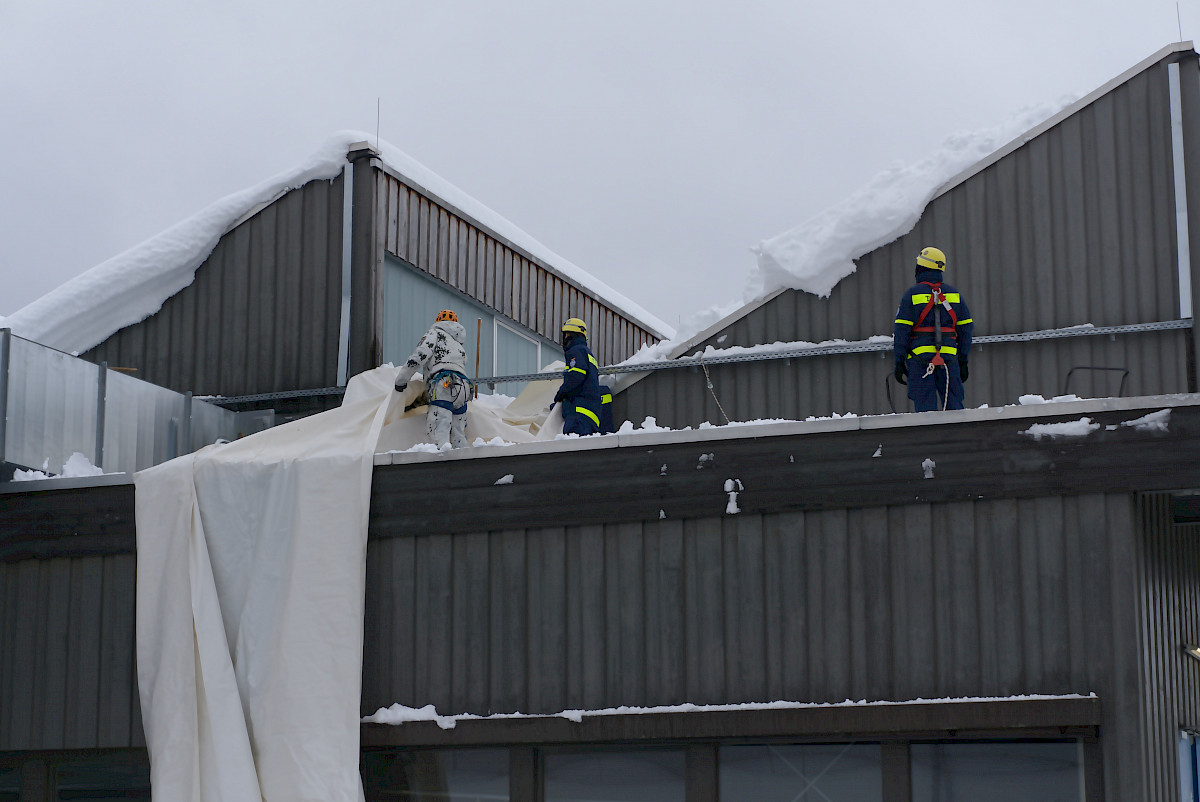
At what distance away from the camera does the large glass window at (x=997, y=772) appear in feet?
27.5

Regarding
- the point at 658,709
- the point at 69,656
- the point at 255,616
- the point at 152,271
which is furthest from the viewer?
the point at 152,271

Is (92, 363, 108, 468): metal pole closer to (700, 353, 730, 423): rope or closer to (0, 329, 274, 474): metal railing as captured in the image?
(0, 329, 274, 474): metal railing

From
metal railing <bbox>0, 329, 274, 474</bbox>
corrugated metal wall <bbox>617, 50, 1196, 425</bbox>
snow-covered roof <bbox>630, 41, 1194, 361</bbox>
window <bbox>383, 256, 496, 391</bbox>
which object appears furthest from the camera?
window <bbox>383, 256, 496, 391</bbox>

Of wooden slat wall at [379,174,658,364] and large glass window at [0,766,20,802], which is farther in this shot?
wooden slat wall at [379,174,658,364]

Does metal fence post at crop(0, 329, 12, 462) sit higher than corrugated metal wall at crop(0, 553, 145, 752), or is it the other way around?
metal fence post at crop(0, 329, 12, 462)

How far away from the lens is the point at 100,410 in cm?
1194

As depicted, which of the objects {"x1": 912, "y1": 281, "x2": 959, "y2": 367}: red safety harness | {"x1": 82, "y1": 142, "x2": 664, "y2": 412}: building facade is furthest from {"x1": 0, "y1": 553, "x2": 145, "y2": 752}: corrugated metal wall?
{"x1": 912, "y1": 281, "x2": 959, "y2": 367}: red safety harness

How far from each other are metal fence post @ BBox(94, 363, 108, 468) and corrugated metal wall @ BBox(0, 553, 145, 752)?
1243mm

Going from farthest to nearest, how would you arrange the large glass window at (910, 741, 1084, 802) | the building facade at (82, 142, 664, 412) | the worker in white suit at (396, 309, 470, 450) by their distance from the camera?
1. the building facade at (82, 142, 664, 412)
2. the worker in white suit at (396, 309, 470, 450)
3. the large glass window at (910, 741, 1084, 802)

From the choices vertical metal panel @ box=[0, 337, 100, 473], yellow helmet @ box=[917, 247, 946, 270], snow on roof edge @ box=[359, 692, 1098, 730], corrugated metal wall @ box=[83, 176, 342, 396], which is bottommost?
snow on roof edge @ box=[359, 692, 1098, 730]

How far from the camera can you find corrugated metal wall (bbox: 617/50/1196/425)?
473 inches

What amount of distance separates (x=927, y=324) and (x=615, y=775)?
4.02 meters

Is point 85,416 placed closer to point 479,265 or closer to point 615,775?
point 479,265

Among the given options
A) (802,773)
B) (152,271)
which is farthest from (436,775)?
(152,271)
